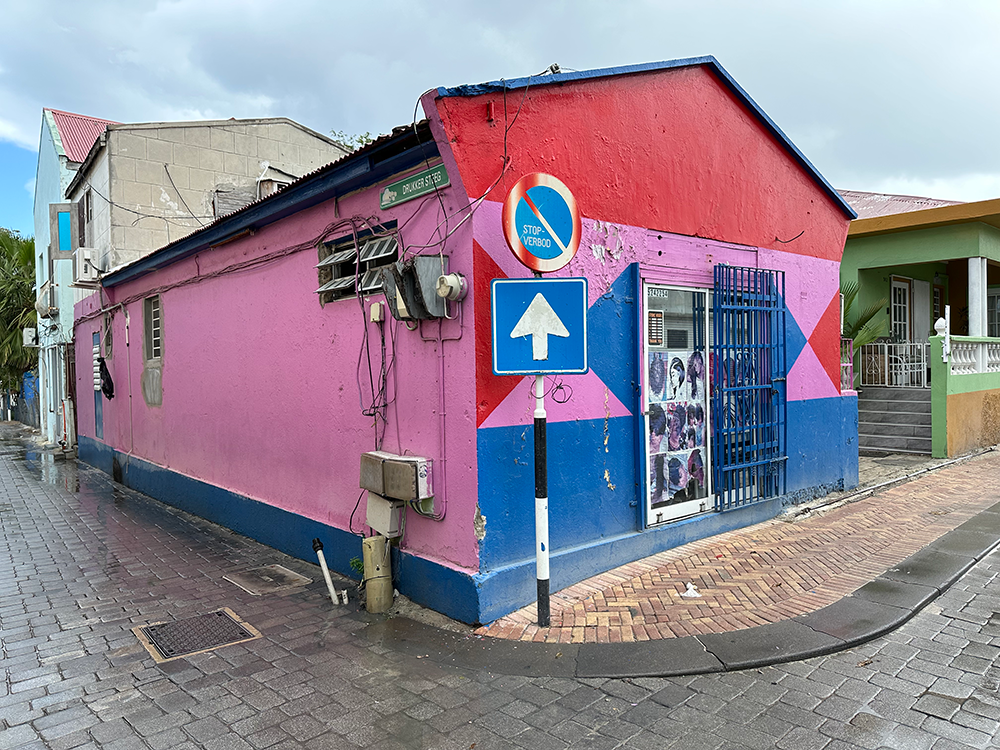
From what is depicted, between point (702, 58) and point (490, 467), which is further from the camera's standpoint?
point (702, 58)

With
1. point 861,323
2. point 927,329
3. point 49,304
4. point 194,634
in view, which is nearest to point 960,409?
point 861,323

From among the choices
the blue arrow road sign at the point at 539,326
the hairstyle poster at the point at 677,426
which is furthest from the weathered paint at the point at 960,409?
the blue arrow road sign at the point at 539,326

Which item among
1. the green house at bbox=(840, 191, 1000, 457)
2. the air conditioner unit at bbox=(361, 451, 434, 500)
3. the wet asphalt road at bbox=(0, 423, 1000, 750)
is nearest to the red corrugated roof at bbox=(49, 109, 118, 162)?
the wet asphalt road at bbox=(0, 423, 1000, 750)

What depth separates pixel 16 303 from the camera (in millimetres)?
24859

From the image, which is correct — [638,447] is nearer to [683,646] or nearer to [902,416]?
[683,646]

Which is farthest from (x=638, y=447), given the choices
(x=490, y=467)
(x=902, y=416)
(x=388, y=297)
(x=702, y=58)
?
(x=902, y=416)

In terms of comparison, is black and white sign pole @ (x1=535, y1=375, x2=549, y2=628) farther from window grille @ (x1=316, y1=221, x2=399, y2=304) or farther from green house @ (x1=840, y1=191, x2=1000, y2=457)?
green house @ (x1=840, y1=191, x2=1000, y2=457)

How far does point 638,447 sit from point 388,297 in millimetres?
2500

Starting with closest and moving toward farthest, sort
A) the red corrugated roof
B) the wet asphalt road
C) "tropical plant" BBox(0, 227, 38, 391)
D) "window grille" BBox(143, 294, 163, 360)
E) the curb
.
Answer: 1. the wet asphalt road
2. the curb
3. "window grille" BBox(143, 294, 163, 360)
4. the red corrugated roof
5. "tropical plant" BBox(0, 227, 38, 391)

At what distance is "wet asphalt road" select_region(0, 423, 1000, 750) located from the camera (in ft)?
11.0

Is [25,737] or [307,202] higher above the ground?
A: [307,202]

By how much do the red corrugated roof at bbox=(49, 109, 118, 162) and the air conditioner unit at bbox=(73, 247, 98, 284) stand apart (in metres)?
6.05

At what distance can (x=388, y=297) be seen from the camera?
4.97 metres

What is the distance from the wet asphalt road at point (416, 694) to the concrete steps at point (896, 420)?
21.5 feet
